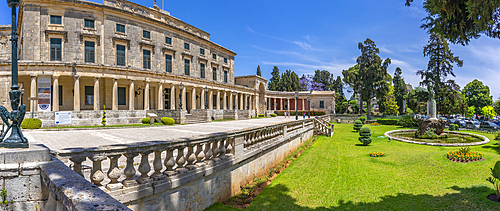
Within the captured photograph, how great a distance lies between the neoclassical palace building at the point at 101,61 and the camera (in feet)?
77.2

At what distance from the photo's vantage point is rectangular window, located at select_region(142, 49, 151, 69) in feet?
106

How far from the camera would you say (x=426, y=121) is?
757 inches

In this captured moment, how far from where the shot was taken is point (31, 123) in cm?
1797

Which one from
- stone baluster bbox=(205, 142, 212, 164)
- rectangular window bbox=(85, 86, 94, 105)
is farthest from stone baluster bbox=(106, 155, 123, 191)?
rectangular window bbox=(85, 86, 94, 105)

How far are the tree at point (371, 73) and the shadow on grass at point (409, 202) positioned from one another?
40.5 m

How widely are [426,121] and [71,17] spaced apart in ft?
128

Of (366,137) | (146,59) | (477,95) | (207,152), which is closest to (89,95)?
(146,59)

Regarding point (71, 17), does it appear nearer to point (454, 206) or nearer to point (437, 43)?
point (454, 206)

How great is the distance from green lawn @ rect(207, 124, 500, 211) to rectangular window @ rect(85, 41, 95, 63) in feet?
95.3

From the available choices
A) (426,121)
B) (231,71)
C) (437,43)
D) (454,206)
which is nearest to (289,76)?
(231,71)

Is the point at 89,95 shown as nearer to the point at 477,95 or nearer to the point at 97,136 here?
the point at 97,136

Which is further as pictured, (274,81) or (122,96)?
(274,81)

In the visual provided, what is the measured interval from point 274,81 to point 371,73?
39.6 metres

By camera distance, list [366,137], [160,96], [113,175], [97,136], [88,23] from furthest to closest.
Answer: [160,96]
[88,23]
[366,137]
[97,136]
[113,175]
